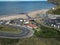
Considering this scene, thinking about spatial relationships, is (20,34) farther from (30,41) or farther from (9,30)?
(30,41)

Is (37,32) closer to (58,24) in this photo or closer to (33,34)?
(33,34)

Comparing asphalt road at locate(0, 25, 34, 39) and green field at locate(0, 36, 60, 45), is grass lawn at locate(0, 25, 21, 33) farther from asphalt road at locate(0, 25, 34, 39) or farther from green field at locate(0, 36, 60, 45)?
green field at locate(0, 36, 60, 45)

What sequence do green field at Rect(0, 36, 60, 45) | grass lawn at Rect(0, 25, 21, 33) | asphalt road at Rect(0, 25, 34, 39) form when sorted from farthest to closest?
grass lawn at Rect(0, 25, 21, 33) < asphalt road at Rect(0, 25, 34, 39) < green field at Rect(0, 36, 60, 45)

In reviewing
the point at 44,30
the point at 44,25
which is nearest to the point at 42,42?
the point at 44,30

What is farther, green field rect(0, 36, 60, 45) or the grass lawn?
the grass lawn

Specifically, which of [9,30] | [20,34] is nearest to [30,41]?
[20,34]

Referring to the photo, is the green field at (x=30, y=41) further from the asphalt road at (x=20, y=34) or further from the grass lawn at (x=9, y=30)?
the grass lawn at (x=9, y=30)

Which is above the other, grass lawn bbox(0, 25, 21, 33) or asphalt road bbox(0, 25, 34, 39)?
asphalt road bbox(0, 25, 34, 39)

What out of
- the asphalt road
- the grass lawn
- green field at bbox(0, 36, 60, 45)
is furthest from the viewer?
the grass lawn

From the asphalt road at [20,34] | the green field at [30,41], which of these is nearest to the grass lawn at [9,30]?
the asphalt road at [20,34]

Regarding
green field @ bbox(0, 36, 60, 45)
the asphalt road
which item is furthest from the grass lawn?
green field @ bbox(0, 36, 60, 45)

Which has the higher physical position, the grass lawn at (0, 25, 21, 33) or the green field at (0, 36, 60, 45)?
the green field at (0, 36, 60, 45)
